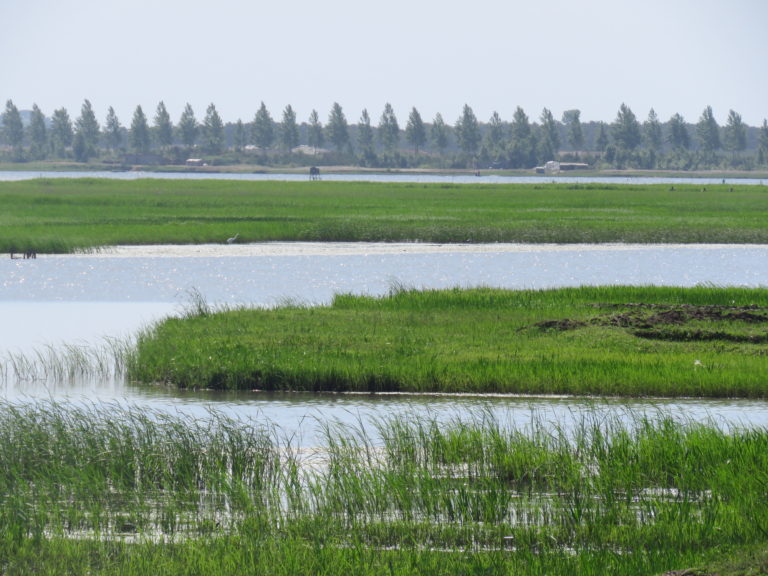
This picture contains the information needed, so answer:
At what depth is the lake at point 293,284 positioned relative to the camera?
2036 cm

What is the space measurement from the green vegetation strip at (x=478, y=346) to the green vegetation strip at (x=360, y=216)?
3019cm

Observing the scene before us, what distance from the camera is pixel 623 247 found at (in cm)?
6253

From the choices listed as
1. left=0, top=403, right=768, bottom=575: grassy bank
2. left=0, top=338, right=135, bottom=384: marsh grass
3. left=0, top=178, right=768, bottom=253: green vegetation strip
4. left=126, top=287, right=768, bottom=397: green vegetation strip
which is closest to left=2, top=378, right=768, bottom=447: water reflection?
left=126, top=287, right=768, bottom=397: green vegetation strip

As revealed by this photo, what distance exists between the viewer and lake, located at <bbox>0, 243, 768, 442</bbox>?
20.4 meters

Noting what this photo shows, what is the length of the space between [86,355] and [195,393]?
501cm

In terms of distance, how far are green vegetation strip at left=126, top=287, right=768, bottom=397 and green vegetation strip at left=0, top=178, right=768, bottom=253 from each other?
99.0 ft

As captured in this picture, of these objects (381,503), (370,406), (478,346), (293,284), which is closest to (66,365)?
(370,406)

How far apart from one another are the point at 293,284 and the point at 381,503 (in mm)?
30725

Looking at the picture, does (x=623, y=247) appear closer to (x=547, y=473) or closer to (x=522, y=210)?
(x=522, y=210)

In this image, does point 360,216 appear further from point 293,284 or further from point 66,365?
point 66,365

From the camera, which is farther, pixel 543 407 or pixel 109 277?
pixel 109 277

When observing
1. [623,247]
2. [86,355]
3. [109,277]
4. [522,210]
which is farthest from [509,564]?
[522,210]

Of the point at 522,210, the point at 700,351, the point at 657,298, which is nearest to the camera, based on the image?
the point at 700,351

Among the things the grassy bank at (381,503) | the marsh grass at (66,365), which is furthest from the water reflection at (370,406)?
the grassy bank at (381,503)
